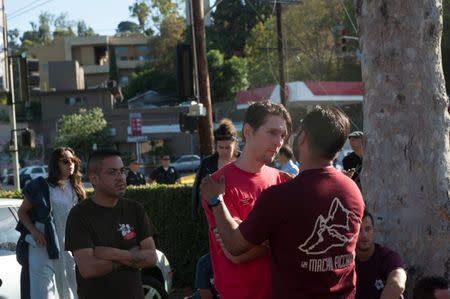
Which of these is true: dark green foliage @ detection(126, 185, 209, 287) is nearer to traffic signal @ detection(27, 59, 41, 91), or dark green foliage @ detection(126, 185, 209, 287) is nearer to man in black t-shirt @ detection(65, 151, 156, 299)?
man in black t-shirt @ detection(65, 151, 156, 299)

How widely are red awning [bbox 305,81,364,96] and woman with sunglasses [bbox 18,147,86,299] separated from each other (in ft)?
106

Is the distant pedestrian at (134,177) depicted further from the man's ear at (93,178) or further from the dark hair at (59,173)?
the man's ear at (93,178)

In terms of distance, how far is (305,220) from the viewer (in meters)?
3.66

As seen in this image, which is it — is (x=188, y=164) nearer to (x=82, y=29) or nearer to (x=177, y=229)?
(x=177, y=229)

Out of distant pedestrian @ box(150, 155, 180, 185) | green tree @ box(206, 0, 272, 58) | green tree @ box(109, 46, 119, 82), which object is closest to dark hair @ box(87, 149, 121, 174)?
distant pedestrian @ box(150, 155, 180, 185)

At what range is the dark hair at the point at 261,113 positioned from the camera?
13.8ft

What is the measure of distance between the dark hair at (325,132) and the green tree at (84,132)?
53641 millimetres

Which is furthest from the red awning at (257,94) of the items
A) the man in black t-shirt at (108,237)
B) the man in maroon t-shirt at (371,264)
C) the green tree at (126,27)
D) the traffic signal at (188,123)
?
the green tree at (126,27)

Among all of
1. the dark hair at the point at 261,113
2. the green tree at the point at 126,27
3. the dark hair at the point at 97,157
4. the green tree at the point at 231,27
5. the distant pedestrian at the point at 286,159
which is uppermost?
the green tree at the point at 126,27

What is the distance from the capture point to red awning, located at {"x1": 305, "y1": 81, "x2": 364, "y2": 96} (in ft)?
130

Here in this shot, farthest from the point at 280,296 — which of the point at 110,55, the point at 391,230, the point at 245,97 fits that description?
the point at 110,55

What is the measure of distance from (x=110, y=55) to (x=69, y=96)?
21.5m

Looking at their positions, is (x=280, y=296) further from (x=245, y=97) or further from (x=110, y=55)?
(x=110, y=55)

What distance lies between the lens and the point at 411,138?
5270 millimetres
